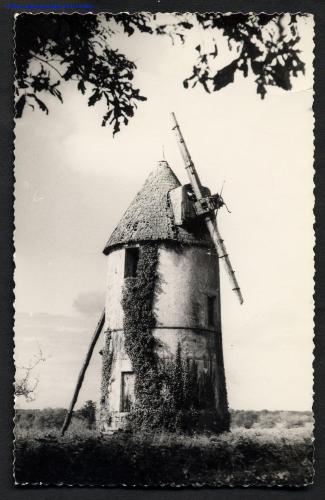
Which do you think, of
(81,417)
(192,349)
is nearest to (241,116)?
(192,349)

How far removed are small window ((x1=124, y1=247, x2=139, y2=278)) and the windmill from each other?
0.02 m

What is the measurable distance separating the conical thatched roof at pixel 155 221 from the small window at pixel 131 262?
266 millimetres

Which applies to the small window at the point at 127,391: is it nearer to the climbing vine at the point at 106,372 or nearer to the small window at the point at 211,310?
the climbing vine at the point at 106,372

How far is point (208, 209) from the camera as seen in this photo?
416 inches

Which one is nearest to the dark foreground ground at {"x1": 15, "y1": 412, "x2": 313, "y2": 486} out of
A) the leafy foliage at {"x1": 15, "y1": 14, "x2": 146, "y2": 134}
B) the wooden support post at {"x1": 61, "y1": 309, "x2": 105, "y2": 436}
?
the wooden support post at {"x1": 61, "y1": 309, "x2": 105, "y2": 436}

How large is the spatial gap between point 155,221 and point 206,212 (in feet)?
4.84

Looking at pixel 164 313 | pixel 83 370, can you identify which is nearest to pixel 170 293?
pixel 164 313

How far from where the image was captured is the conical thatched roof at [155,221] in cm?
1030

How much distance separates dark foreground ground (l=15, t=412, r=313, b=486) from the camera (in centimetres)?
873

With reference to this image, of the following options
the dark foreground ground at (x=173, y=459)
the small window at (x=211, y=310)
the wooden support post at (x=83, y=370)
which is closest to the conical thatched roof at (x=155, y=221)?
the small window at (x=211, y=310)

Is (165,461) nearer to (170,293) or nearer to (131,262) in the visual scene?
(170,293)

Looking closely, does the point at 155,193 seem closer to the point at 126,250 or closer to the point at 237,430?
the point at 126,250

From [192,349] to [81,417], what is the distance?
2.34 meters

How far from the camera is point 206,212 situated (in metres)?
10.8
